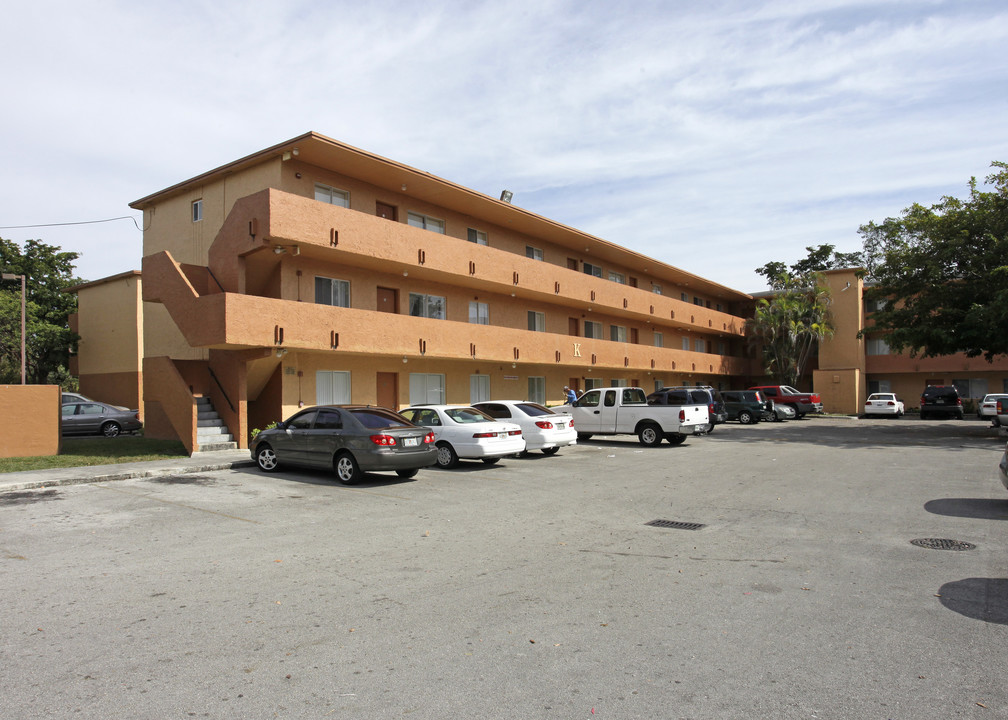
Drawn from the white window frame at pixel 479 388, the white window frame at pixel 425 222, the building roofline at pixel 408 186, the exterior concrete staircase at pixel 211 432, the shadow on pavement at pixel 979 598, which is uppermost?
the building roofline at pixel 408 186

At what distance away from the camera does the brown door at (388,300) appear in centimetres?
2417

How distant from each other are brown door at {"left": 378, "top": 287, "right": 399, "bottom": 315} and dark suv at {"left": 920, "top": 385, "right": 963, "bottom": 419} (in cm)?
3246

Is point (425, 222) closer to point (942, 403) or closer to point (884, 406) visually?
point (884, 406)

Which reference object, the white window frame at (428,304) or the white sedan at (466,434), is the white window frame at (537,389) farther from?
the white sedan at (466,434)

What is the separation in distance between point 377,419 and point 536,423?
567cm

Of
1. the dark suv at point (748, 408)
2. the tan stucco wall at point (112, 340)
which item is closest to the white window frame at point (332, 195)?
the tan stucco wall at point (112, 340)

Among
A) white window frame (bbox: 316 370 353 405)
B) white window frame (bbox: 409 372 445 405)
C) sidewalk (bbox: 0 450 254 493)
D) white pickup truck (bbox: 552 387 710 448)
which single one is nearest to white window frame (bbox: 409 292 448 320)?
white window frame (bbox: 409 372 445 405)

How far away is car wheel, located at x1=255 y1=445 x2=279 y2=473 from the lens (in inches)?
590

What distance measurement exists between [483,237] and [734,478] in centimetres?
1841

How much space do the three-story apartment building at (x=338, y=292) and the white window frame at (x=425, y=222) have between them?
8cm

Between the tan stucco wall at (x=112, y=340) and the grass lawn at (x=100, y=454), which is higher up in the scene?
the tan stucco wall at (x=112, y=340)

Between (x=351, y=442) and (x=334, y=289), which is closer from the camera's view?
(x=351, y=442)

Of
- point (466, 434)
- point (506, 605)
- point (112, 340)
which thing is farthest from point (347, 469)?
point (112, 340)

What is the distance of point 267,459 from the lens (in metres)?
15.1
